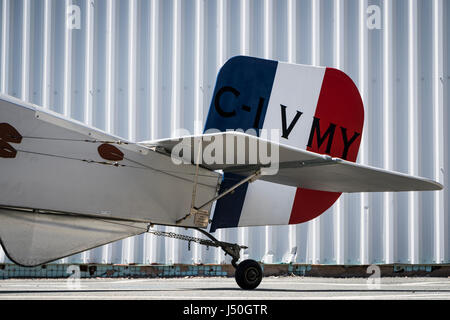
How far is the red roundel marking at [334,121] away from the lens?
20.9 feet

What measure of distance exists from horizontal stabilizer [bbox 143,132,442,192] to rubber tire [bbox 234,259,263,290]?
83 centimetres

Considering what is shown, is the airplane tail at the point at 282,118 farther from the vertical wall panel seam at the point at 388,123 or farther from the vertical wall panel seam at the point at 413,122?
the vertical wall panel seam at the point at 413,122

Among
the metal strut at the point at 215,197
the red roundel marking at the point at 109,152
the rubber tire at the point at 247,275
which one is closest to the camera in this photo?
the red roundel marking at the point at 109,152

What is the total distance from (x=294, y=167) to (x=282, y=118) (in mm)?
793

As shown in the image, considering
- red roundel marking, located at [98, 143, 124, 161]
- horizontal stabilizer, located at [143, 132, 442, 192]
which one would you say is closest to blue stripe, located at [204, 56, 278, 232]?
horizontal stabilizer, located at [143, 132, 442, 192]

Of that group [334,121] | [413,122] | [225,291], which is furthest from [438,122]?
[225,291]

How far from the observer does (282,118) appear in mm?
6211

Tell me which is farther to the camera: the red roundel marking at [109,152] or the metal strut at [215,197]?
the metal strut at [215,197]

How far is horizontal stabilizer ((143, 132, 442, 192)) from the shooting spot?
4.97 meters

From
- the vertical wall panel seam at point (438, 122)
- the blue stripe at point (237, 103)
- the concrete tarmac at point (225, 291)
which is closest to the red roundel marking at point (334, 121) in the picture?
the blue stripe at point (237, 103)

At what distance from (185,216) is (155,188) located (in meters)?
0.40

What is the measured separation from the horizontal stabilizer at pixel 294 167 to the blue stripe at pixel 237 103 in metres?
0.33

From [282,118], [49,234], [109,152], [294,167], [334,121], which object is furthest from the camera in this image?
[334,121]

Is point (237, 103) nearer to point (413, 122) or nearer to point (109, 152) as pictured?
point (109, 152)
